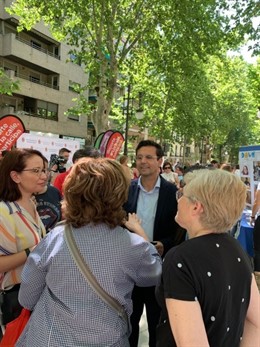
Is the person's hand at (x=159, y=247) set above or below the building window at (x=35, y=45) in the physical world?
below

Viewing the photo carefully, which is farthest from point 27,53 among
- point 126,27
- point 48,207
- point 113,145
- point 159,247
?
point 159,247

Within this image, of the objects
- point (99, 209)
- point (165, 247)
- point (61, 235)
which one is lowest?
point (165, 247)

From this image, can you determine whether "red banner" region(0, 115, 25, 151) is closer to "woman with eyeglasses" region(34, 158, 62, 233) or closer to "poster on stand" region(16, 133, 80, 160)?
"poster on stand" region(16, 133, 80, 160)

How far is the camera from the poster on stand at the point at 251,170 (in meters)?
6.07

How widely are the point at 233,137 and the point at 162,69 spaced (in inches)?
1251

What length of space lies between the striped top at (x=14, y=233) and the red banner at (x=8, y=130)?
6.40 metres

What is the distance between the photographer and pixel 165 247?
107 inches

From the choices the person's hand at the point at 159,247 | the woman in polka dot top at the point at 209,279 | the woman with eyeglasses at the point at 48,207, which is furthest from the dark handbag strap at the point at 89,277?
the woman with eyeglasses at the point at 48,207

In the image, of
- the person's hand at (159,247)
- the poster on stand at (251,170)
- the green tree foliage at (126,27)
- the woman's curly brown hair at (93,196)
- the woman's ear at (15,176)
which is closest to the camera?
the woman's curly brown hair at (93,196)

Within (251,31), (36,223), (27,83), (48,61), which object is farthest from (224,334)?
(48,61)

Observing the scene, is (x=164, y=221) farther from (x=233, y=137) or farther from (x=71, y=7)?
(x=233, y=137)

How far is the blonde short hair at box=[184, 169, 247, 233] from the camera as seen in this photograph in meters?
1.37

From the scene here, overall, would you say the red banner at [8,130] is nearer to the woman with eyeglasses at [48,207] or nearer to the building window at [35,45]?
the woman with eyeglasses at [48,207]

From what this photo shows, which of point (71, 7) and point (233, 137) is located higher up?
point (71, 7)
